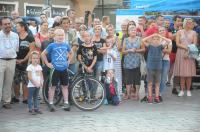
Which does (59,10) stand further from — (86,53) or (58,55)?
(58,55)

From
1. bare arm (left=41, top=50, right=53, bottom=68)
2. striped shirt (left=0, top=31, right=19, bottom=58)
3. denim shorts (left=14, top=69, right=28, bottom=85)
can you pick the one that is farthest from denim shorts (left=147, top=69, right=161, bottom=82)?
striped shirt (left=0, top=31, right=19, bottom=58)

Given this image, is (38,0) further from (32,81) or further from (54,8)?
(32,81)

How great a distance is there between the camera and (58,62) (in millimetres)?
9734

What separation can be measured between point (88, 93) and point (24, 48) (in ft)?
5.58

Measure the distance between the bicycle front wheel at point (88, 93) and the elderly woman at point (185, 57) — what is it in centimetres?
276

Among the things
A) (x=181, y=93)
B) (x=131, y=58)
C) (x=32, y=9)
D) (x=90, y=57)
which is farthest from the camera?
(x=32, y=9)

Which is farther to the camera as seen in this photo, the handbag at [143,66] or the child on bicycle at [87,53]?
the handbag at [143,66]

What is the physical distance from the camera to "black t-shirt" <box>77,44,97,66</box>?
1036 centimetres

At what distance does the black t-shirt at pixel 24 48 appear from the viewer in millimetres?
10266

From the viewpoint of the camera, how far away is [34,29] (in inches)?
512

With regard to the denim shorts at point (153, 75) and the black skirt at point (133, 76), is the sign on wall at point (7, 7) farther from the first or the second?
the denim shorts at point (153, 75)

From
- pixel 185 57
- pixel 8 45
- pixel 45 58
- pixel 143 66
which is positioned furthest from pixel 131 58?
pixel 8 45

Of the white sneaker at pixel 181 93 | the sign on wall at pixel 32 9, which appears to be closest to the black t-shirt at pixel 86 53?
the white sneaker at pixel 181 93

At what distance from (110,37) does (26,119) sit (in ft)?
10.1
